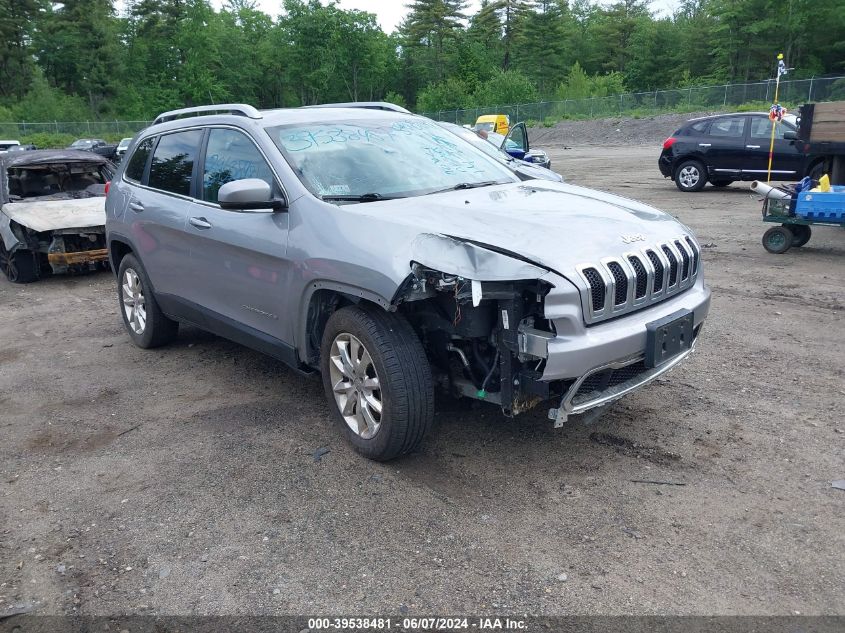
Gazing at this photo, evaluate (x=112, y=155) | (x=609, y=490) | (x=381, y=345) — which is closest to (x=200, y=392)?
(x=381, y=345)

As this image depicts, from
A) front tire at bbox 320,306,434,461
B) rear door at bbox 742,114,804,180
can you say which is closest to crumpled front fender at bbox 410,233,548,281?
front tire at bbox 320,306,434,461

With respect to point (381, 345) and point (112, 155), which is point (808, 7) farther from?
point (381, 345)

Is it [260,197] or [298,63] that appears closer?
[260,197]

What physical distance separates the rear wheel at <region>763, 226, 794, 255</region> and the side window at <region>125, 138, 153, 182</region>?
24.7ft

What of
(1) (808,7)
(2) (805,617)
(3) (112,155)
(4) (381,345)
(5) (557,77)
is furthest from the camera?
(5) (557,77)

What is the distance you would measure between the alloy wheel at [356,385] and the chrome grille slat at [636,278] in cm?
117

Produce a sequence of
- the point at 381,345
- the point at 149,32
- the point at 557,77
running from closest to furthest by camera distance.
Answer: the point at 381,345 → the point at 557,77 → the point at 149,32

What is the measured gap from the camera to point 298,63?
7788 centimetres

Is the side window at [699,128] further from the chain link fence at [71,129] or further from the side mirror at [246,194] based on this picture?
the chain link fence at [71,129]

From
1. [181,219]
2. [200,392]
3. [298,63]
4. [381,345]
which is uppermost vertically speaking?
[298,63]

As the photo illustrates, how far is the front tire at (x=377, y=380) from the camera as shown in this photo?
11.6ft

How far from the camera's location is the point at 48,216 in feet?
29.9

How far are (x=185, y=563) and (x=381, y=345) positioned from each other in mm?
1343

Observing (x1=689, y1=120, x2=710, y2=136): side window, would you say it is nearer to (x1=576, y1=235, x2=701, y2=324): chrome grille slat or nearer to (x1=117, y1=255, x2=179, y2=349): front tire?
(x1=576, y1=235, x2=701, y2=324): chrome grille slat
